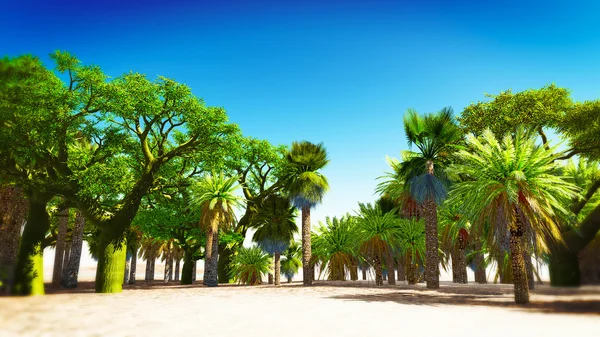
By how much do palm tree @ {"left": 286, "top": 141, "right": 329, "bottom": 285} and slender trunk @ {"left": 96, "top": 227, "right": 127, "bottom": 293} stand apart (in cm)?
1213

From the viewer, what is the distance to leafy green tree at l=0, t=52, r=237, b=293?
58.6ft

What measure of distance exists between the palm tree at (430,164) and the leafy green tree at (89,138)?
38.9ft

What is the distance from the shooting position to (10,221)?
22.8m

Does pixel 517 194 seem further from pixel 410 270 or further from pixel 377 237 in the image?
pixel 410 270

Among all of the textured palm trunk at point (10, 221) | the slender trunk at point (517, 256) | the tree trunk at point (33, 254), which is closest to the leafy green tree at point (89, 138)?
the tree trunk at point (33, 254)

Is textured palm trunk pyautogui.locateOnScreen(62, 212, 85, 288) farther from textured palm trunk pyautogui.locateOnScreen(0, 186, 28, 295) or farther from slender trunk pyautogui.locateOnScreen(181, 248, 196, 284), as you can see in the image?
slender trunk pyautogui.locateOnScreen(181, 248, 196, 284)

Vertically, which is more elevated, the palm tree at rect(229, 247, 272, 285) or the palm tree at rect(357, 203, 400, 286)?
the palm tree at rect(357, 203, 400, 286)

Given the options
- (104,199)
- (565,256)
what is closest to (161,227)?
(104,199)

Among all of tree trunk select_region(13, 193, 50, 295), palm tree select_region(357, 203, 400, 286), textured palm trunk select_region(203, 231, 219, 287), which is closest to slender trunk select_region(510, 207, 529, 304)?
palm tree select_region(357, 203, 400, 286)

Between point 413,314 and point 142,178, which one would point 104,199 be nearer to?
point 142,178

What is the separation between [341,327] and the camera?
8.73 meters

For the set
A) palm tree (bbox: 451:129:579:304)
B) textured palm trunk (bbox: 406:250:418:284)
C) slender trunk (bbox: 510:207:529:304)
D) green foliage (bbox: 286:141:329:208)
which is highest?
green foliage (bbox: 286:141:329:208)

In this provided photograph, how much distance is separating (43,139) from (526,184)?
71.9 ft

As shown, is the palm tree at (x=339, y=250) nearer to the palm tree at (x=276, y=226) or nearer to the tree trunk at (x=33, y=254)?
the palm tree at (x=276, y=226)
